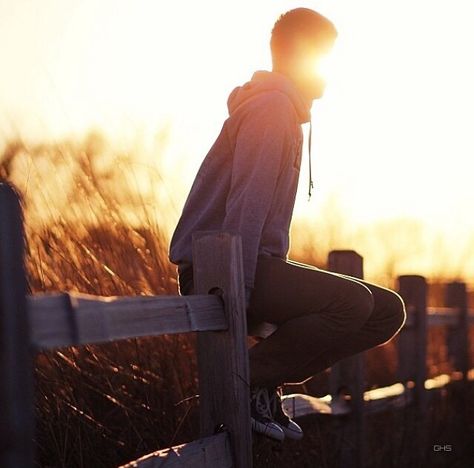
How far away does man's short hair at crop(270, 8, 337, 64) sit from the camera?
4.32 meters

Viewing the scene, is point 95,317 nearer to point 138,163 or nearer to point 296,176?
point 296,176

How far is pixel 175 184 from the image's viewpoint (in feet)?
19.8

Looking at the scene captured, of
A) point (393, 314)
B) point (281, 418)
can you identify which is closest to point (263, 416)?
point (281, 418)

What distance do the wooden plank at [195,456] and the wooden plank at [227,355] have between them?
51 millimetres

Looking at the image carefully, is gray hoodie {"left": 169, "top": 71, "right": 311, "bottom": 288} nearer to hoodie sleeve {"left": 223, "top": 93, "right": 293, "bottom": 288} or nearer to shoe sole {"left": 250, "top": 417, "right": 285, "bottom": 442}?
hoodie sleeve {"left": 223, "top": 93, "right": 293, "bottom": 288}

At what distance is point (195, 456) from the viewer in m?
3.38

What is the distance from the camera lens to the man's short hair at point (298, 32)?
432 cm

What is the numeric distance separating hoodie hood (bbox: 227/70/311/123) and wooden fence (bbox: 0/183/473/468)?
728 mm

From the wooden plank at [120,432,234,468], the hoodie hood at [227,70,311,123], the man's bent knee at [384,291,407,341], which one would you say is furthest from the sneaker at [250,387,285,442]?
the hoodie hood at [227,70,311,123]

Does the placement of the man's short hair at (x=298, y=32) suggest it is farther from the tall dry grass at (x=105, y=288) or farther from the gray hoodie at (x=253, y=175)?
the tall dry grass at (x=105, y=288)

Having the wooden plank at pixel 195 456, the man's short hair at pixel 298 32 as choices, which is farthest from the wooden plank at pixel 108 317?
the man's short hair at pixel 298 32

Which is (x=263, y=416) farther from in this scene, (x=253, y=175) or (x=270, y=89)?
(x=270, y=89)

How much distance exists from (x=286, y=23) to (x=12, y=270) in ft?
7.44

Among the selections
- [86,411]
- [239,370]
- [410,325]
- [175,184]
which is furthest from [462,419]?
[239,370]
